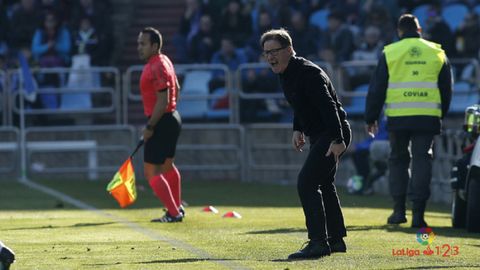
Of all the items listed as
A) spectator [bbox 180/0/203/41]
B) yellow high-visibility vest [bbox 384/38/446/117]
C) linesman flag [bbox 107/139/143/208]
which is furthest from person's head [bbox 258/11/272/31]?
yellow high-visibility vest [bbox 384/38/446/117]

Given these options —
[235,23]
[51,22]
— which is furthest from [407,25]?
[51,22]

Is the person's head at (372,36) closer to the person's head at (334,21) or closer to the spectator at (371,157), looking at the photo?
the person's head at (334,21)

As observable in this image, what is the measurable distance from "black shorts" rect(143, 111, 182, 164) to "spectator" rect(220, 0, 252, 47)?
1199 centimetres

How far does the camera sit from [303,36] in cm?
2622

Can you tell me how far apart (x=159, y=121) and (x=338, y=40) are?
11170 mm

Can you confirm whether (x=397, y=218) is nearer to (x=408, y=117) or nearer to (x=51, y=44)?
(x=408, y=117)

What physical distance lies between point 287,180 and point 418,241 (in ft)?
38.4

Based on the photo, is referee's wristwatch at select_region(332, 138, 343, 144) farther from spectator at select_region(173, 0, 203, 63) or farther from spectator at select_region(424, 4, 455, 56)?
spectator at select_region(173, 0, 203, 63)

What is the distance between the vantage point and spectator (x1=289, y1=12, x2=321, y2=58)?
84.8 feet

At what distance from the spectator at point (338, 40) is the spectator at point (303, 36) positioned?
0.18m

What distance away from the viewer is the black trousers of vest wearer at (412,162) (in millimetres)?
14547

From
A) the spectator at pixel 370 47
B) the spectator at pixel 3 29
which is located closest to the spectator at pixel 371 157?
the spectator at pixel 370 47

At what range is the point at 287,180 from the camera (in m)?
24.2

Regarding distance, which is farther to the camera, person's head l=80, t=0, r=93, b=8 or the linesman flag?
person's head l=80, t=0, r=93, b=8
